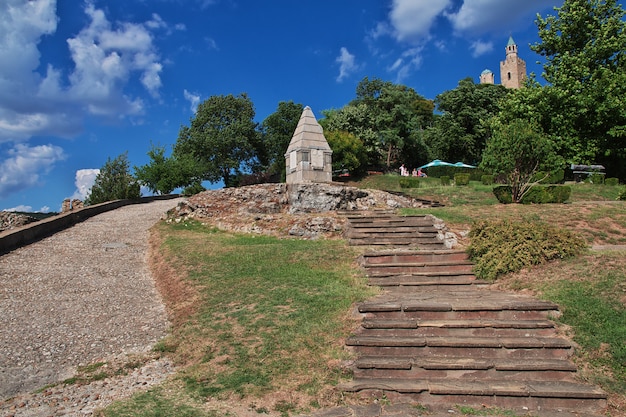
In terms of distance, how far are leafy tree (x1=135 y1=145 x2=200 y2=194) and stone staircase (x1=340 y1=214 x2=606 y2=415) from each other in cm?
3191

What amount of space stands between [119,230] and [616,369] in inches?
670

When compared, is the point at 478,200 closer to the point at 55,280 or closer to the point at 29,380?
the point at 55,280

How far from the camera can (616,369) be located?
5418 millimetres

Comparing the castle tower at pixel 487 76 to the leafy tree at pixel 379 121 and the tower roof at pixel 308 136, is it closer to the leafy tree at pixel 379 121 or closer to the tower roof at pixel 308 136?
the leafy tree at pixel 379 121

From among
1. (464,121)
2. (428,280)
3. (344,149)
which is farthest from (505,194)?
(464,121)

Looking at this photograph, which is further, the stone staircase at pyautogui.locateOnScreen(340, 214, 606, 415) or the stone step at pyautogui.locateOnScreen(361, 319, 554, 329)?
the stone step at pyautogui.locateOnScreen(361, 319, 554, 329)

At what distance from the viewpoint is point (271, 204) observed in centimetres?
1745

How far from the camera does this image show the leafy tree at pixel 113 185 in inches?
1112

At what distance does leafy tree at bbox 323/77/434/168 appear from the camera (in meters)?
44.8

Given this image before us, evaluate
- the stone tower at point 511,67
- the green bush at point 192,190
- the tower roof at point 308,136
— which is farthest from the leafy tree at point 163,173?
the stone tower at point 511,67

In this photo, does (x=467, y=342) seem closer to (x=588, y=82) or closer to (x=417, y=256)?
(x=417, y=256)

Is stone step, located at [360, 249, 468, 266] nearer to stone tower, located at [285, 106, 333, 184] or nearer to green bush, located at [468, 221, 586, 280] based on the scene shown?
green bush, located at [468, 221, 586, 280]

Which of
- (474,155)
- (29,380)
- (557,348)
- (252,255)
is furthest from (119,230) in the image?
(474,155)

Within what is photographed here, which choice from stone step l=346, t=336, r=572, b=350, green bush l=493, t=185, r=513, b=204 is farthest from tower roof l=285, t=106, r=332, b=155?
stone step l=346, t=336, r=572, b=350
